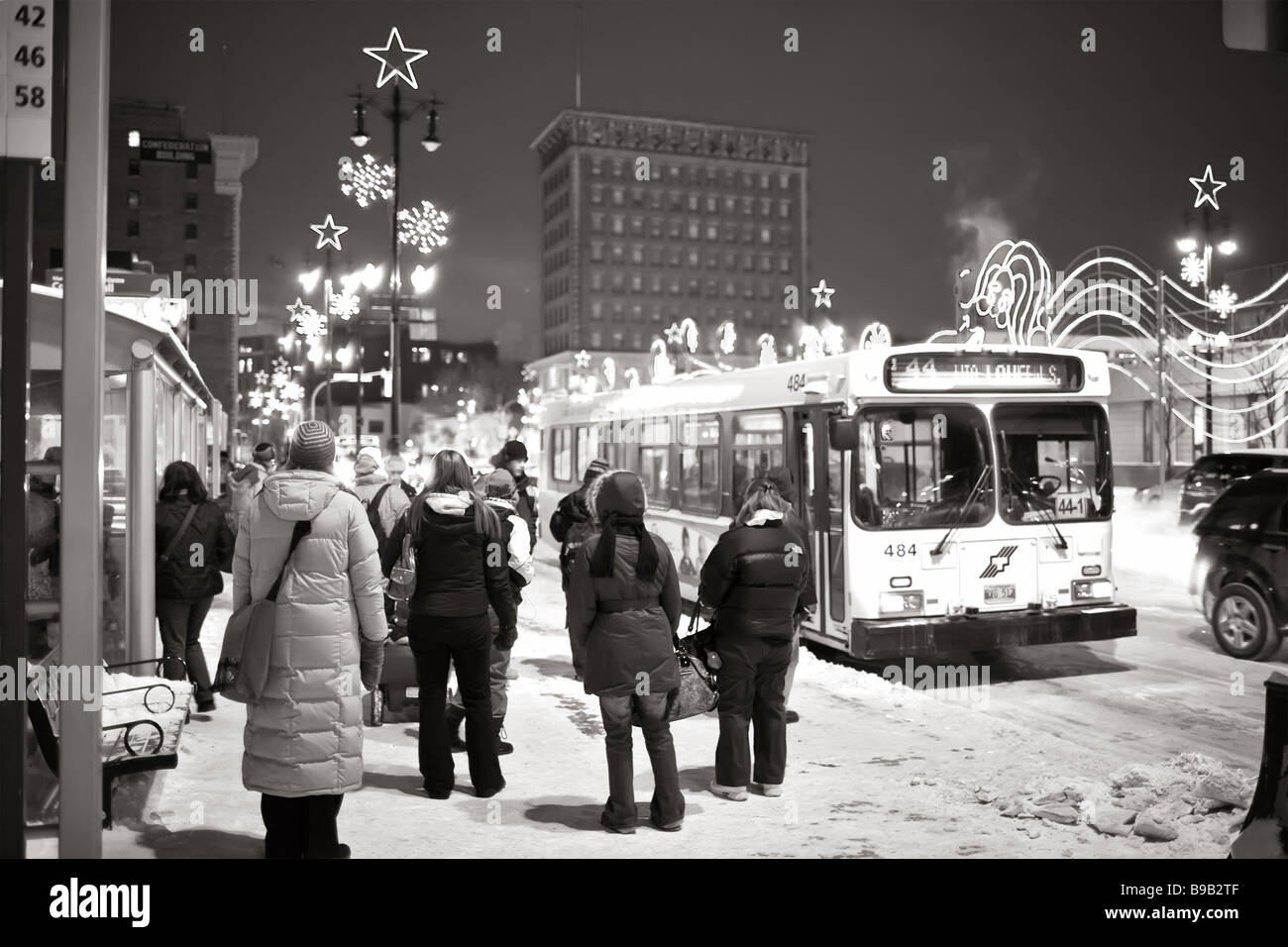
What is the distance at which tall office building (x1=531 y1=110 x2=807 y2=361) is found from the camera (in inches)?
5413

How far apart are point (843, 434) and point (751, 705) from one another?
3747mm

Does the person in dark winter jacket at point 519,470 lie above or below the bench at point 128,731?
above

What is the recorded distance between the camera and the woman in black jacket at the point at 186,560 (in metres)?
8.81

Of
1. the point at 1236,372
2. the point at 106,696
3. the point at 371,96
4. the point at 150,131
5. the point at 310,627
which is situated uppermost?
the point at 150,131

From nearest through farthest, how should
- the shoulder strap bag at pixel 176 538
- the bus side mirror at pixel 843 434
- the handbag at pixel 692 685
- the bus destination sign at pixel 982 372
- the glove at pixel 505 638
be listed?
the handbag at pixel 692 685 → the glove at pixel 505 638 → the shoulder strap bag at pixel 176 538 → the bus side mirror at pixel 843 434 → the bus destination sign at pixel 982 372

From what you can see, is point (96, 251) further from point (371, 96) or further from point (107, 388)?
point (371, 96)

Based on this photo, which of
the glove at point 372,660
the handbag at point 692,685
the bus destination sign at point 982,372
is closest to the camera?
the glove at point 372,660

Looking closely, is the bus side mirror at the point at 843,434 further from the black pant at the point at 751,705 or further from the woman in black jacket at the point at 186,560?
the woman in black jacket at the point at 186,560

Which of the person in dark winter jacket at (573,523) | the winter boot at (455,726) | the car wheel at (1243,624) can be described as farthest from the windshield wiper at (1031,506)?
the winter boot at (455,726)

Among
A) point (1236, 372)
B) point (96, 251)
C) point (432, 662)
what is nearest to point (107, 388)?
point (432, 662)

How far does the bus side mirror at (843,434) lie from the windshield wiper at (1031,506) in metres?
1.76

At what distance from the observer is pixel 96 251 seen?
13.9ft

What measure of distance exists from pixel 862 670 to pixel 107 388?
7.75 meters

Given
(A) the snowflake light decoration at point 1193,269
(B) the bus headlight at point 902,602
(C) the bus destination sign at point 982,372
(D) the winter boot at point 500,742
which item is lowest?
(D) the winter boot at point 500,742
